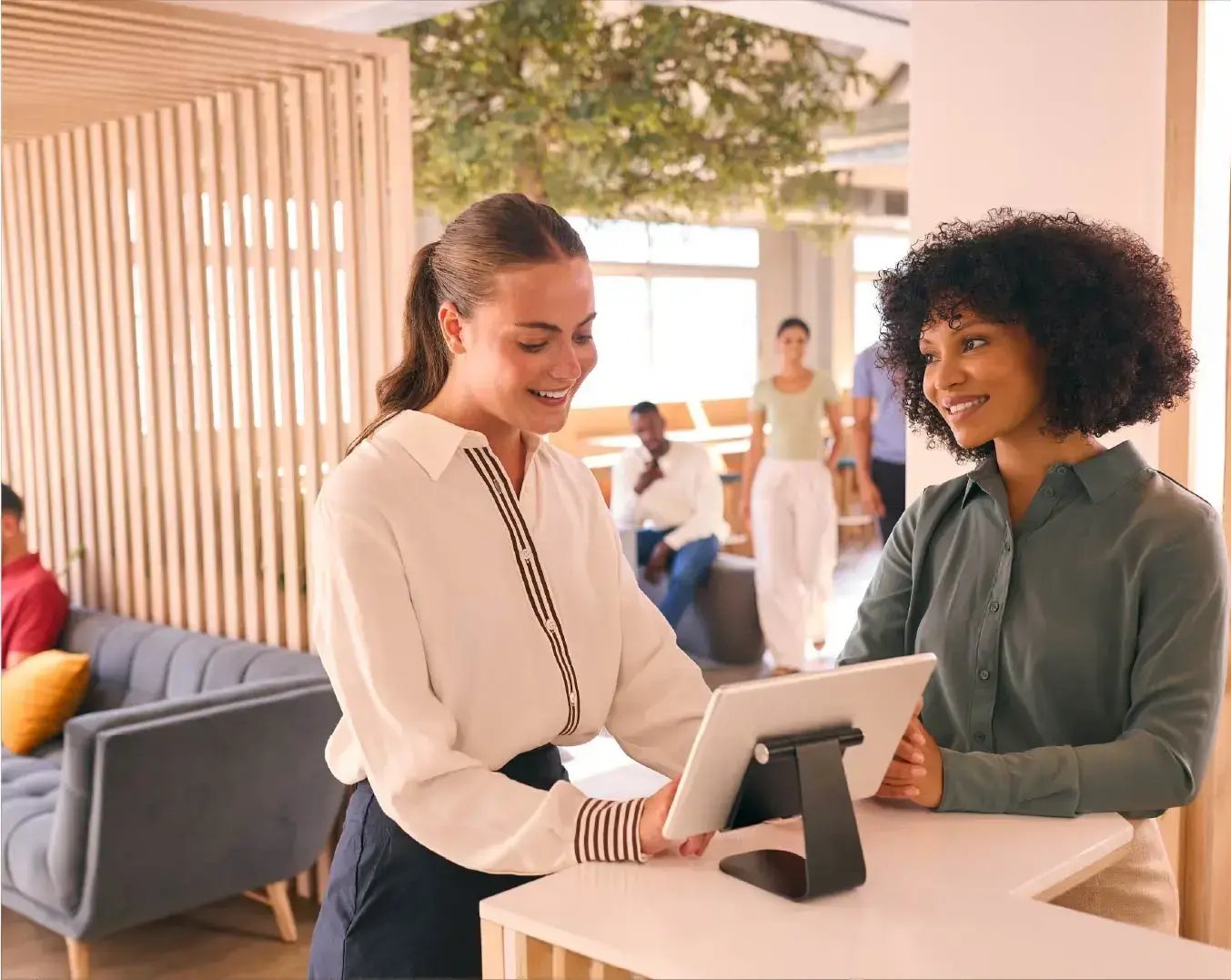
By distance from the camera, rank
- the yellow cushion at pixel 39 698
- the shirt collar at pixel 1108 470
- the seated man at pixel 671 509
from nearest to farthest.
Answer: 1. the shirt collar at pixel 1108 470
2. the yellow cushion at pixel 39 698
3. the seated man at pixel 671 509

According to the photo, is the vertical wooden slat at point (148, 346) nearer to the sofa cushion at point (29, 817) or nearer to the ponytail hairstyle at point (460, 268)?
the sofa cushion at point (29, 817)

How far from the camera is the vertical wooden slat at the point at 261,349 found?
4.24 meters

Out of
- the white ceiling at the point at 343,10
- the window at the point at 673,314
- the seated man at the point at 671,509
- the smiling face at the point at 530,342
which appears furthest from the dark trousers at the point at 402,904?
the window at the point at 673,314

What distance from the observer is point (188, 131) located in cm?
439

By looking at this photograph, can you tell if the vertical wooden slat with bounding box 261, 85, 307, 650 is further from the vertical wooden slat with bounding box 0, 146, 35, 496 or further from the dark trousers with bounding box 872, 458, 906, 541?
the dark trousers with bounding box 872, 458, 906, 541

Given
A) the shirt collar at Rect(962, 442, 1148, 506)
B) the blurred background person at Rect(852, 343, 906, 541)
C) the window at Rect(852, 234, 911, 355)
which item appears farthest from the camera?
the window at Rect(852, 234, 911, 355)

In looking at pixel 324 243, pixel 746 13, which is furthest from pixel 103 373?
pixel 746 13

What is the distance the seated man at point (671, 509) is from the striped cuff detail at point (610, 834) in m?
4.89

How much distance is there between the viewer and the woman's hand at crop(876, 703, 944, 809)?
1.70 m

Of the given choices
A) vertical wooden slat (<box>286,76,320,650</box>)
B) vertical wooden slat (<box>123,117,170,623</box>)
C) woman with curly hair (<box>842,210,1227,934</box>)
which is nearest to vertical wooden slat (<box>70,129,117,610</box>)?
vertical wooden slat (<box>123,117,170,623</box>)

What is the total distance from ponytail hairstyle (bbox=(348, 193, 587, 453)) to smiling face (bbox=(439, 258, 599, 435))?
18mm

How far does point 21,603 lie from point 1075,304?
12.8 ft

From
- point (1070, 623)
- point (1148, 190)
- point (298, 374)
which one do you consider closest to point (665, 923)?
point (1070, 623)

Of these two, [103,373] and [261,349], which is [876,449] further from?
[103,373]
